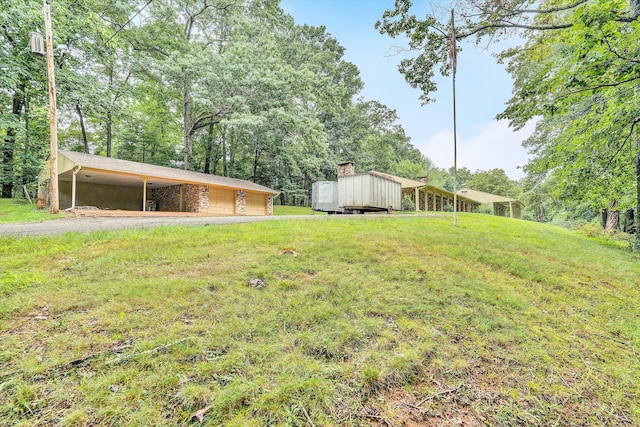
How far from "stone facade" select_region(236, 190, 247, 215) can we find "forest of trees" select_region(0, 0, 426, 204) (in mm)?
4614

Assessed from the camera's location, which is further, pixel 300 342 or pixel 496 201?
pixel 496 201

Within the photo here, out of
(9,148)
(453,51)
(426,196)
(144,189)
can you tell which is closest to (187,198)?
(144,189)

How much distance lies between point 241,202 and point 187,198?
3.53 meters

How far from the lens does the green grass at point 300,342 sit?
1.54 metres

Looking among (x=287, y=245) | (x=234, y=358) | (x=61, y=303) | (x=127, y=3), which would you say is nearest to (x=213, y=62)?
(x=127, y=3)

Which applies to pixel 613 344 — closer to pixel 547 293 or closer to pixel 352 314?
pixel 547 293

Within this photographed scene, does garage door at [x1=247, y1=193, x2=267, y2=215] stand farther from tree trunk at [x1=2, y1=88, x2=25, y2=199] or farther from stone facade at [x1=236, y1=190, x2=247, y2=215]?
tree trunk at [x1=2, y1=88, x2=25, y2=199]

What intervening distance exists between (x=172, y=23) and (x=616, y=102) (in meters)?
24.1

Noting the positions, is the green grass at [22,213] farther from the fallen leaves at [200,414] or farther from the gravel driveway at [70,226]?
the fallen leaves at [200,414]

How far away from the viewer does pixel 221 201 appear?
18.1 m

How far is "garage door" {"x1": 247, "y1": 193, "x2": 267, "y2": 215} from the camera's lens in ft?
64.2

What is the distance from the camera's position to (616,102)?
5113 millimetres

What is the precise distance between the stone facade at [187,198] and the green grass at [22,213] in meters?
6.00

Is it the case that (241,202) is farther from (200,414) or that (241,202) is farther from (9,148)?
(200,414)
